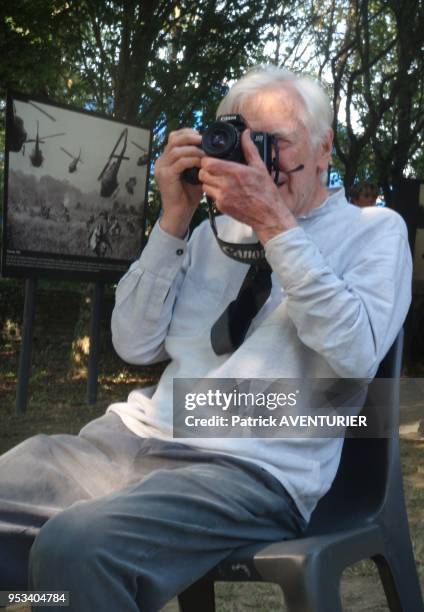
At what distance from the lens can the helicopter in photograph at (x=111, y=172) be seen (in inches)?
234

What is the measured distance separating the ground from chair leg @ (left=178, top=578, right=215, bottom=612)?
945 millimetres

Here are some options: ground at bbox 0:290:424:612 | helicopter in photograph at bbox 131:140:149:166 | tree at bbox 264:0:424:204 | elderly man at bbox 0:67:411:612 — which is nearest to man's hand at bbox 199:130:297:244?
elderly man at bbox 0:67:411:612

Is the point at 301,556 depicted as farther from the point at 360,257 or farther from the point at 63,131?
the point at 63,131

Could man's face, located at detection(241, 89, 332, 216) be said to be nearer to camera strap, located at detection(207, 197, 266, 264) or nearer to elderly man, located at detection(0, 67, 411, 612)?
elderly man, located at detection(0, 67, 411, 612)

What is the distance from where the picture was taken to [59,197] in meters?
5.66

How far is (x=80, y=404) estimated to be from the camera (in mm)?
7543

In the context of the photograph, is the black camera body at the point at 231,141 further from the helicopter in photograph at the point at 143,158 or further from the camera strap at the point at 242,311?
the helicopter in photograph at the point at 143,158

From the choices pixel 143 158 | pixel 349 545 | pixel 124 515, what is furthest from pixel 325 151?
pixel 143 158

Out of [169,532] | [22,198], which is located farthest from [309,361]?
[22,198]

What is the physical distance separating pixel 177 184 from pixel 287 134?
0.26m

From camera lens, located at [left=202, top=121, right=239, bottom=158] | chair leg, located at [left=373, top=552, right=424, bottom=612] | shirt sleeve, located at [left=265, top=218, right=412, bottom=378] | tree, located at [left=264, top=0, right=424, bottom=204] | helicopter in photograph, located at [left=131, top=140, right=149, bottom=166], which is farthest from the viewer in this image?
tree, located at [left=264, top=0, right=424, bottom=204]

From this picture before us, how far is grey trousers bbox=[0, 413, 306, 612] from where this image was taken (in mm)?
1326

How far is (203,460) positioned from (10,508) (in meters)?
0.37

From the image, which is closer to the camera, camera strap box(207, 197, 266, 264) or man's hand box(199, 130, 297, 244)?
man's hand box(199, 130, 297, 244)
